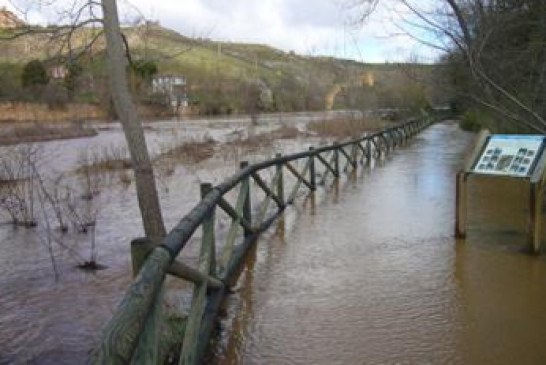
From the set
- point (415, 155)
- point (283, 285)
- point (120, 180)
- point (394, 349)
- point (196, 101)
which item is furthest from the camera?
point (196, 101)

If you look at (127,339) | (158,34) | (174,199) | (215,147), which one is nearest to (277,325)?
(127,339)

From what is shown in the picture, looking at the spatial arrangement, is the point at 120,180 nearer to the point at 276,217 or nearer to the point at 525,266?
the point at 276,217

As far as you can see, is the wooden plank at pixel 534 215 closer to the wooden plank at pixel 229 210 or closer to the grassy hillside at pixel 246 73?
the wooden plank at pixel 229 210

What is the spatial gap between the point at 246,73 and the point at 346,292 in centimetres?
12305

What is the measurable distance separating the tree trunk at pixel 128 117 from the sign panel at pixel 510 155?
13.3 feet

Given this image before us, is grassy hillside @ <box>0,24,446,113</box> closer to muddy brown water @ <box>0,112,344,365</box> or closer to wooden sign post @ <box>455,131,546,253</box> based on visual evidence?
muddy brown water @ <box>0,112,344,365</box>

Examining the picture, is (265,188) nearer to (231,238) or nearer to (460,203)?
(460,203)

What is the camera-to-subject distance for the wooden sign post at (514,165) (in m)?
7.73

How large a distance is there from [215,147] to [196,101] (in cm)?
6798

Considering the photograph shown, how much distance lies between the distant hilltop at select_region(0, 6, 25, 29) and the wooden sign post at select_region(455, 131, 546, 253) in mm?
5770

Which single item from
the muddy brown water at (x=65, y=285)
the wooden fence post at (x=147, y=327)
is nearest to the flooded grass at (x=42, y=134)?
the muddy brown water at (x=65, y=285)

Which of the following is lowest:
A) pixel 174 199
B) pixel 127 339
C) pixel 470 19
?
pixel 174 199

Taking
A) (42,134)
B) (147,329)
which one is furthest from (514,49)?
(42,134)

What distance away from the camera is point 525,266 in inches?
293
